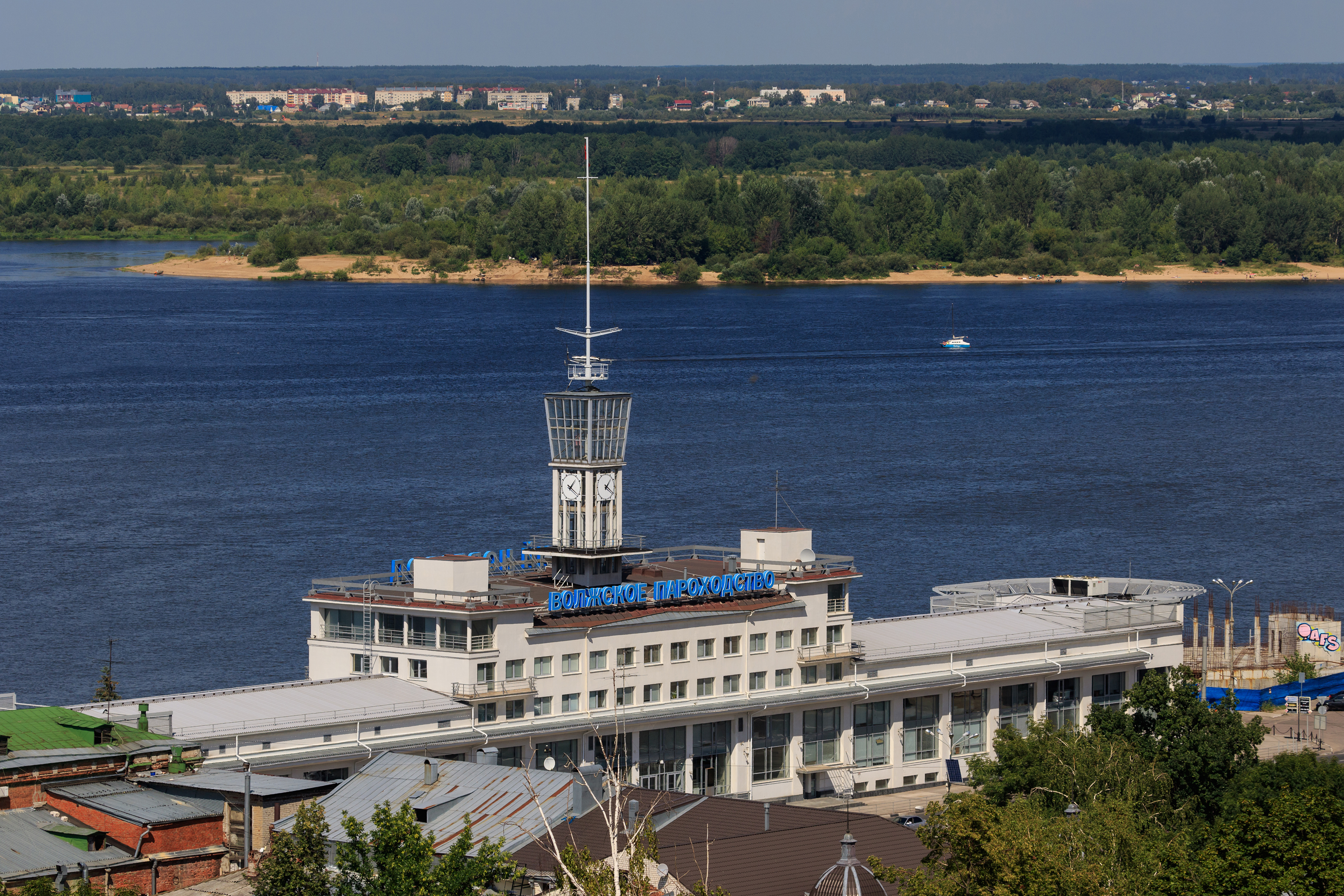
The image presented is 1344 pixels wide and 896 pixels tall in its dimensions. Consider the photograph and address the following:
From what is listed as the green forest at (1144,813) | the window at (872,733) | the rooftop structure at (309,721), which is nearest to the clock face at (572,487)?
the rooftop structure at (309,721)

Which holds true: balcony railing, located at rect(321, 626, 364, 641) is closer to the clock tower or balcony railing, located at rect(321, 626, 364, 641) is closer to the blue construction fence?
the clock tower

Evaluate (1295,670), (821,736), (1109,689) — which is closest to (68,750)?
(821,736)

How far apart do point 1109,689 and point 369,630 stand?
2231 cm

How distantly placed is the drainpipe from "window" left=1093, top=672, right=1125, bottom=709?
32.0 meters

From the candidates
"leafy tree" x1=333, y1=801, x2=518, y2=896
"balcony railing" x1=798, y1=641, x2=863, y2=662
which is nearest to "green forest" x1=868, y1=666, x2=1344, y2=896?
"balcony railing" x1=798, y1=641, x2=863, y2=662

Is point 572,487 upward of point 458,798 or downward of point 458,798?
upward

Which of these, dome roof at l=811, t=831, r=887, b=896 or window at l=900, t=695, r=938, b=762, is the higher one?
dome roof at l=811, t=831, r=887, b=896

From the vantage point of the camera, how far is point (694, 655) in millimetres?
55312

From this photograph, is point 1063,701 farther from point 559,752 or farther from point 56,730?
point 56,730

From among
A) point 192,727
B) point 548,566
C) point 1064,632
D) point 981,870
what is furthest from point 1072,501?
point 981,870

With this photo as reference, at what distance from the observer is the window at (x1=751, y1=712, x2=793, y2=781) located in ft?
185

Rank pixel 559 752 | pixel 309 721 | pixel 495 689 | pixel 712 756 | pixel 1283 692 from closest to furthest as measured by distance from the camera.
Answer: pixel 309 721
pixel 495 689
pixel 559 752
pixel 712 756
pixel 1283 692

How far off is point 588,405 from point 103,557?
39.4 meters

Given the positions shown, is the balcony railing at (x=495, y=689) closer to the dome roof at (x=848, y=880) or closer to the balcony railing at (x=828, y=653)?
Answer: the balcony railing at (x=828, y=653)
